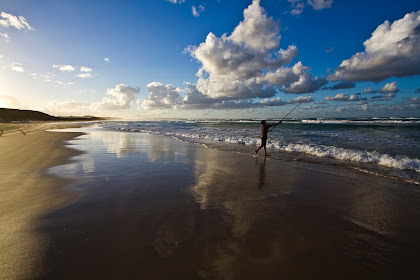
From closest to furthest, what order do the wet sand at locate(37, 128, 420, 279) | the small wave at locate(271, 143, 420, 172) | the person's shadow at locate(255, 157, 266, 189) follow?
1. the wet sand at locate(37, 128, 420, 279)
2. the person's shadow at locate(255, 157, 266, 189)
3. the small wave at locate(271, 143, 420, 172)

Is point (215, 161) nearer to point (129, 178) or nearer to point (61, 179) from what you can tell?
point (129, 178)

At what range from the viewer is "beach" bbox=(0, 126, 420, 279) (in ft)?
9.00

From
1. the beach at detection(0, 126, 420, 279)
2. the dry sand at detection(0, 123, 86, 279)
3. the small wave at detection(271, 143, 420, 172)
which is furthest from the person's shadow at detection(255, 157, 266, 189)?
the dry sand at detection(0, 123, 86, 279)

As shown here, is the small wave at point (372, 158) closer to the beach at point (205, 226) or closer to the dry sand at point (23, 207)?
the beach at point (205, 226)

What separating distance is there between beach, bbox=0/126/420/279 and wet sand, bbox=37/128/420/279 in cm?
2

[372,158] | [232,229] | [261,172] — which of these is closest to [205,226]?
[232,229]

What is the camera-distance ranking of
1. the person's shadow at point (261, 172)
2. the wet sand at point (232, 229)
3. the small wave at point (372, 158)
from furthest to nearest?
1. the small wave at point (372, 158)
2. the person's shadow at point (261, 172)
3. the wet sand at point (232, 229)

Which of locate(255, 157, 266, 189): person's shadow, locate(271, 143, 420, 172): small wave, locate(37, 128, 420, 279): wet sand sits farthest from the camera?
locate(271, 143, 420, 172): small wave

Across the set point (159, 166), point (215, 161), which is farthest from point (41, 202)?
point (215, 161)

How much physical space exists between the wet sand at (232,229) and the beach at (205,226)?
2cm

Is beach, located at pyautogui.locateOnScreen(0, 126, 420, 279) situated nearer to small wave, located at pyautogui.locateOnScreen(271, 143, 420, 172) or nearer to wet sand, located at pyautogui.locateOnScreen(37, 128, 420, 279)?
wet sand, located at pyautogui.locateOnScreen(37, 128, 420, 279)

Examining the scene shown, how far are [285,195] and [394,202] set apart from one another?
2370mm

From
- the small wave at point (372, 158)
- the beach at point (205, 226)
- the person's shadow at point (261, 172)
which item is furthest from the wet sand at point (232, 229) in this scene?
A: the small wave at point (372, 158)

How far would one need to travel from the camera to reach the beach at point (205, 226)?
274 cm
